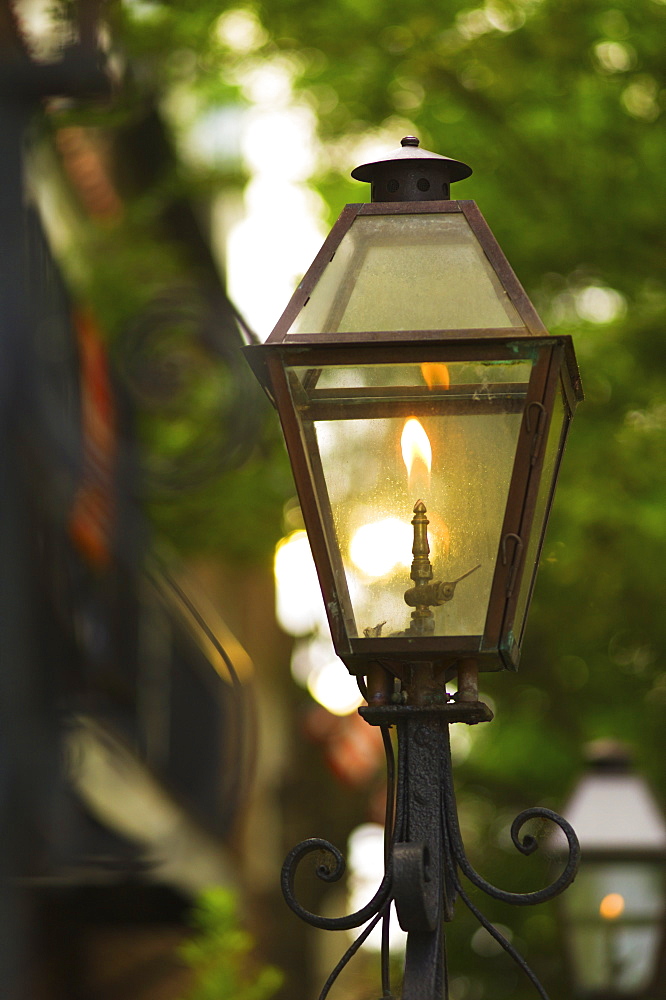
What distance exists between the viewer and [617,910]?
258 inches

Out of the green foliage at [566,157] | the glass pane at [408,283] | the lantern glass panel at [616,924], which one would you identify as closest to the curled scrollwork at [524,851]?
the glass pane at [408,283]

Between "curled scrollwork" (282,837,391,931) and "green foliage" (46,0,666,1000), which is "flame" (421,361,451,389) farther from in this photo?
"green foliage" (46,0,666,1000)

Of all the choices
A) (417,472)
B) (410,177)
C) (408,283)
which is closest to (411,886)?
(417,472)

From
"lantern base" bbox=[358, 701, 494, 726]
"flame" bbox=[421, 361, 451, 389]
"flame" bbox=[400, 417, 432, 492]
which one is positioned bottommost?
"lantern base" bbox=[358, 701, 494, 726]

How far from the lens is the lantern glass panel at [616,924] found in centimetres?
650

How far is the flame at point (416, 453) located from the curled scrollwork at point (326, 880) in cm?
62

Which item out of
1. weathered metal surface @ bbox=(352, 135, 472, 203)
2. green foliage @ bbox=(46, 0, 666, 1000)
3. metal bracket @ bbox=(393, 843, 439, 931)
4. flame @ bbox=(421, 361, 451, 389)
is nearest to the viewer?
metal bracket @ bbox=(393, 843, 439, 931)

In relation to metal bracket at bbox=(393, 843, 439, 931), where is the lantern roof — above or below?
above

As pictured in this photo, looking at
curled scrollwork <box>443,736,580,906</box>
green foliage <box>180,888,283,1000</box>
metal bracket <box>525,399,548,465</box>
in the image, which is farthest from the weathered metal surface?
green foliage <box>180,888,283,1000</box>

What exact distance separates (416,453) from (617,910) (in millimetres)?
4533

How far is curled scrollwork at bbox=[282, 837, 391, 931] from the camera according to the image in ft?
8.11

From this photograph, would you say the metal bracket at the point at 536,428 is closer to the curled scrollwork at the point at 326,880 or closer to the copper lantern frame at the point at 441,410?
the copper lantern frame at the point at 441,410

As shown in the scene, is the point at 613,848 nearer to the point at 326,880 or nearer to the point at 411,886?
the point at 326,880

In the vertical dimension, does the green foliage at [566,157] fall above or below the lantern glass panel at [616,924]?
above
